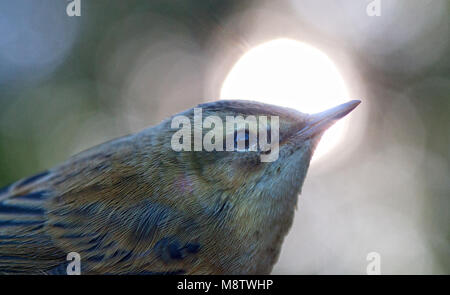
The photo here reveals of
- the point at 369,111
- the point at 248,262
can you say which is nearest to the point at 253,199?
the point at 248,262

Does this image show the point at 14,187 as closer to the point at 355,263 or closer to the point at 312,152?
the point at 312,152

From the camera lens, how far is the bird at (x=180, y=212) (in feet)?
7.52

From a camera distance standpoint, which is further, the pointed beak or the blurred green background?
the blurred green background

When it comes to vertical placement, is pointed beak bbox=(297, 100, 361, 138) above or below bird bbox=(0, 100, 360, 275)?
above

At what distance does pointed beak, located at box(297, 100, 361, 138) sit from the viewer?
2371 mm

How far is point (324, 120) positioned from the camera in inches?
95.3

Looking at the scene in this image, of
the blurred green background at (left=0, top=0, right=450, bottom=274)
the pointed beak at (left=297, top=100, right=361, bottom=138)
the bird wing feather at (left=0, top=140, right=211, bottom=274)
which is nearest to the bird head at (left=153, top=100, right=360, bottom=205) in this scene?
the pointed beak at (left=297, top=100, right=361, bottom=138)

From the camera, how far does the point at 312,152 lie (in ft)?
8.08

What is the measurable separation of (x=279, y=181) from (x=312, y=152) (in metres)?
0.27

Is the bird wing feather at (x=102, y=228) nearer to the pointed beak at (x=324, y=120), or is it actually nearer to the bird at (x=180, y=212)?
the bird at (x=180, y=212)

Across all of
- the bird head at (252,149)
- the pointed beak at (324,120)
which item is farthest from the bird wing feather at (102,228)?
the pointed beak at (324,120)

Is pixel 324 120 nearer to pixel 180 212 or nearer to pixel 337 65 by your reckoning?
pixel 180 212

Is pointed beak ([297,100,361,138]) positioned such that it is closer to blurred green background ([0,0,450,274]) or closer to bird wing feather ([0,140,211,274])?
bird wing feather ([0,140,211,274])

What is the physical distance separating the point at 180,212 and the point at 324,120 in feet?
3.08
